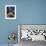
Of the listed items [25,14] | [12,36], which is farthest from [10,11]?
[12,36]

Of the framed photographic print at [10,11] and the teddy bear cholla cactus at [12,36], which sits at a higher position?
the framed photographic print at [10,11]

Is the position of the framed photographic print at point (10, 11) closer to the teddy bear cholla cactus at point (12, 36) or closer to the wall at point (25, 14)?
the wall at point (25, 14)

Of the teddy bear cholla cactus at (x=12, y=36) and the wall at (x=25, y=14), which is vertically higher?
the wall at (x=25, y=14)

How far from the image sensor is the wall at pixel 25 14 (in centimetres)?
344

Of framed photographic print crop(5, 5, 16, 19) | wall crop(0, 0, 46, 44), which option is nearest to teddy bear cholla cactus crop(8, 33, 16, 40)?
wall crop(0, 0, 46, 44)

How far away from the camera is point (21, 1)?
136 inches

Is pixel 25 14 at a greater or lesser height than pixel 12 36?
greater

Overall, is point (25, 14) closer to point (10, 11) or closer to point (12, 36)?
point (10, 11)

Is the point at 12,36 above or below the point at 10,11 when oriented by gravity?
below

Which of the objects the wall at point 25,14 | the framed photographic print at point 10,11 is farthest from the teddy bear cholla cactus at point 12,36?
the framed photographic print at point 10,11

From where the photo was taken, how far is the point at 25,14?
11.3 feet

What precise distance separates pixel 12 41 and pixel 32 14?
0.94 m

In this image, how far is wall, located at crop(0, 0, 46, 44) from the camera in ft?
11.3

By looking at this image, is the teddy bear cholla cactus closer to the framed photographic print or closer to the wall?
the wall
